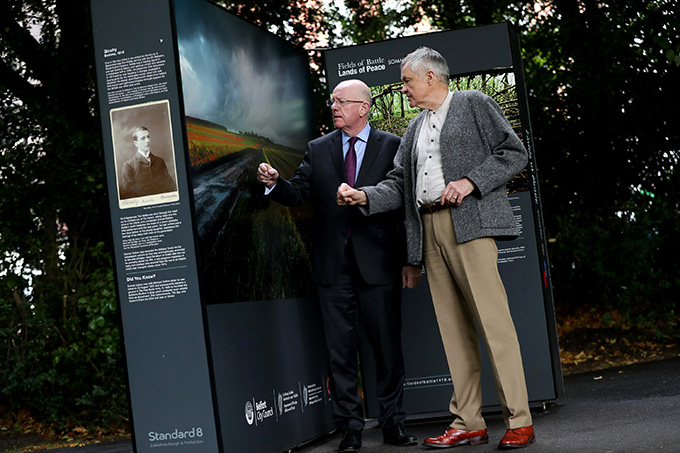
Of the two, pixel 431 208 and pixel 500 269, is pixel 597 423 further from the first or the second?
pixel 431 208

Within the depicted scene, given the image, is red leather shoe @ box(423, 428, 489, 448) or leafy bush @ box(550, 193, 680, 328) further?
leafy bush @ box(550, 193, 680, 328)

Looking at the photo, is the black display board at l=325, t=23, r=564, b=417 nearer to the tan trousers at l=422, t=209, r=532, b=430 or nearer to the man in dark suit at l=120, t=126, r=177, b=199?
the tan trousers at l=422, t=209, r=532, b=430

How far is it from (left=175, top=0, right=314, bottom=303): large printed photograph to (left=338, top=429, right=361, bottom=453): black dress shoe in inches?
36.5

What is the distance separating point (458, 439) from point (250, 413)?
3.75 ft

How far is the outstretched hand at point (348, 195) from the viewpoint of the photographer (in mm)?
4500

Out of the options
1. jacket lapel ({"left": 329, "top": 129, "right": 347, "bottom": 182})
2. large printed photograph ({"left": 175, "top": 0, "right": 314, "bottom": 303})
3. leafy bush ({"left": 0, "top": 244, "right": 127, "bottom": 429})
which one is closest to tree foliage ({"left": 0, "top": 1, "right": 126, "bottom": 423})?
leafy bush ({"left": 0, "top": 244, "right": 127, "bottom": 429})

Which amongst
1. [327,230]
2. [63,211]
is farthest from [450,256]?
[63,211]

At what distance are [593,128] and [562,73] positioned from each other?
2.88 ft

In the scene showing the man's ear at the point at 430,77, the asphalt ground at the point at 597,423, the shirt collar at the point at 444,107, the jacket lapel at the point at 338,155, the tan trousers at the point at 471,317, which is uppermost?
the man's ear at the point at 430,77

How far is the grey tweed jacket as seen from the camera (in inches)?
169

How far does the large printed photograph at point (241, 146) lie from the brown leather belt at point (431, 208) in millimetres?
1031

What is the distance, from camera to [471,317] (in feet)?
15.0

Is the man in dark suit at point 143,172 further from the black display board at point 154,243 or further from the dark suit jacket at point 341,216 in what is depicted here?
the dark suit jacket at point 341,216

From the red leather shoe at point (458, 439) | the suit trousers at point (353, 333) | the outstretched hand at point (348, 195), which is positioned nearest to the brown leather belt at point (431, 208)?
the outstretched hand at point (348, 195)
